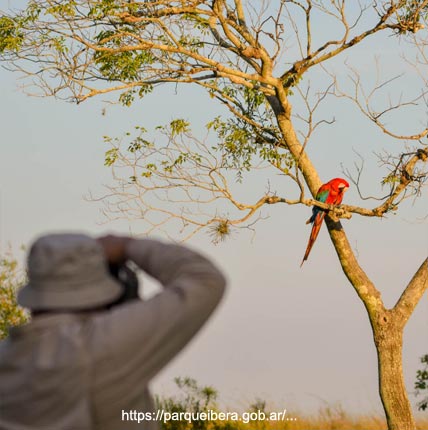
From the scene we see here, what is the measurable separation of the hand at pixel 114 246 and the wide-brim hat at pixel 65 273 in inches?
4.5

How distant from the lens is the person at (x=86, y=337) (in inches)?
77.6

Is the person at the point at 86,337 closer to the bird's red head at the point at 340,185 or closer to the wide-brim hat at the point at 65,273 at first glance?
the wide-brim hat at the point at 65,273

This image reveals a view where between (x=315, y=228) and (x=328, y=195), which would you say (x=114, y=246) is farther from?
(x=315, y=228)

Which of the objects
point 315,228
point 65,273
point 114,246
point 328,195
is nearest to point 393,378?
point 315,228

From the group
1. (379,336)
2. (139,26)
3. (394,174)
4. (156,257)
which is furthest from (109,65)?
(156,257)

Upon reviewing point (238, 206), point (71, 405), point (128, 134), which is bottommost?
point (71, 405)

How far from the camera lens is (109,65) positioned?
1327cm

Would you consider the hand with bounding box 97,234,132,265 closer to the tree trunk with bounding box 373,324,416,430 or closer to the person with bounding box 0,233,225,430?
the person with bounding box 0,233,225,430

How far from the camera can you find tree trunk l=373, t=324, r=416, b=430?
1266 cm

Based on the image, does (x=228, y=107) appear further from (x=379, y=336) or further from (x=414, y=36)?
(x=379, y=336)

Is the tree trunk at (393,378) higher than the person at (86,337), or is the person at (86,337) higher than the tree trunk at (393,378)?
the tree trunk at (393,378)

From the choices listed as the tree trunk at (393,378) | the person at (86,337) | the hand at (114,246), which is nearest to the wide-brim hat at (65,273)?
the person at (86,337)

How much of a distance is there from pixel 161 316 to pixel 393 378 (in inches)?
439

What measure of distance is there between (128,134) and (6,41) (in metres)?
2.05
